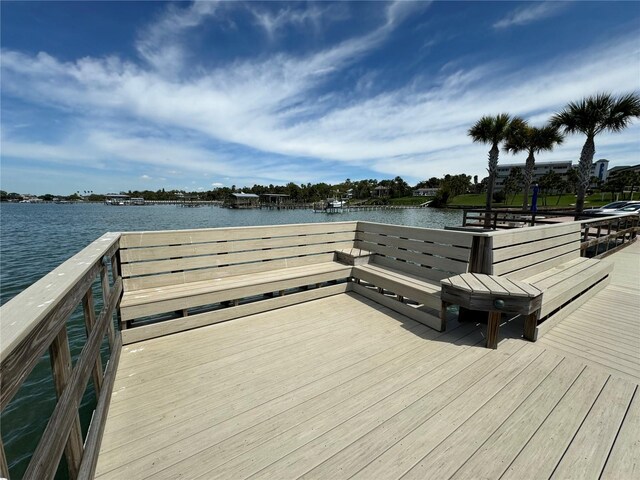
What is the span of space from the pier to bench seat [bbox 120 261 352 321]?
0.8 inches

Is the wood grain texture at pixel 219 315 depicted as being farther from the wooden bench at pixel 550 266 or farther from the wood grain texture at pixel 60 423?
the wooden bench at pixel 550 266

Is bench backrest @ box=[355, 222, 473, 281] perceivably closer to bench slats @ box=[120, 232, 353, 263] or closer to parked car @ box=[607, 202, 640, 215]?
bench slats @ box=[120, 232, 353, 263]

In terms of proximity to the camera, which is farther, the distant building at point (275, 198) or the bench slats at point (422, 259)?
the distant building at point (275, 198)

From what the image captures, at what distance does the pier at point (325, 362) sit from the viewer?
1.46 metres

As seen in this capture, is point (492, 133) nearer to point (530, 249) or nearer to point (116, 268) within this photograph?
point (530, 249)

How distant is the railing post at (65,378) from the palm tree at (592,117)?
1573cm

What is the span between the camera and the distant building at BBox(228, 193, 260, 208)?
266 feet

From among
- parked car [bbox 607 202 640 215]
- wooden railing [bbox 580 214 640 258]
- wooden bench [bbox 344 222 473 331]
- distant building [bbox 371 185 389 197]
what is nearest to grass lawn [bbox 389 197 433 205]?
distant building [bbox 371 185 389 197]

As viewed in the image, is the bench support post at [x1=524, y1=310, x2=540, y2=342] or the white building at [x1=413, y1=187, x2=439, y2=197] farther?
the white building at [x1=413, y1=187, x2=439, y2=197]

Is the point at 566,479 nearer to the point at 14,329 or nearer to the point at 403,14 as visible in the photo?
the point at 14,329

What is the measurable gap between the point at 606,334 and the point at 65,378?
15.0 ft

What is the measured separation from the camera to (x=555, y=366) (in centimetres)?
239

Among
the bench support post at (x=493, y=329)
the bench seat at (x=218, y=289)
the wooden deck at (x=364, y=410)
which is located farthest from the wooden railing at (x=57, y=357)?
the bench support post at (x=493, y=329)

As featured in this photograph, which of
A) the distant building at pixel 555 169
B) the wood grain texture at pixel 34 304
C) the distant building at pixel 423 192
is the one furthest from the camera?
the distant building at pixel 423 192
